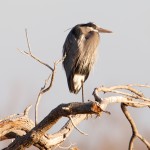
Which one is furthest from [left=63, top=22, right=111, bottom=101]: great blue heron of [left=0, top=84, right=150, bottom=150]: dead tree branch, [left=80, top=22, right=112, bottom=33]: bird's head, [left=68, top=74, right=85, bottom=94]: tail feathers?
[left=0, top=84, right=150, bottom=150]: dead tree branch

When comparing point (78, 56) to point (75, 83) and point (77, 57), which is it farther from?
point (75, 83)

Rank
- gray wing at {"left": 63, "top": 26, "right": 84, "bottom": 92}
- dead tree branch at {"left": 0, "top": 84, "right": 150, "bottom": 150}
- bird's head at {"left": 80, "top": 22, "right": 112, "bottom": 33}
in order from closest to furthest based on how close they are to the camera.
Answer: dead tree branch at {"left": 0, "top": 84, "right": 150, "bottom": 150}, gray wing at {"left": 63, "top": 26, "right": 84, "bottom": 92}, bird's head at {"left": 80, "top": 22, "right": 112, "bottom": 33}

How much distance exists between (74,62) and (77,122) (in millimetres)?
2486

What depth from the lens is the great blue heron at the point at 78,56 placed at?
28.8 ft

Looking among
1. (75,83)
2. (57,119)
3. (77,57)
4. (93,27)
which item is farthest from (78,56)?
(57,119)

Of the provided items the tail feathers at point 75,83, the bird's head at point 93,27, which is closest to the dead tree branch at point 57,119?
the tail feathers at point 75,83

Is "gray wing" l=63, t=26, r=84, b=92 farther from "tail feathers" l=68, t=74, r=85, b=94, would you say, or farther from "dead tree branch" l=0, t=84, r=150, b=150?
"dead tree branch" l=0, t=84, r=150, b=150

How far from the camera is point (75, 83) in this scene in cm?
880

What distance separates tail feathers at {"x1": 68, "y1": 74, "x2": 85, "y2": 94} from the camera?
8.77m

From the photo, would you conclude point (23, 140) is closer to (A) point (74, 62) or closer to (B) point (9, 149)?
(B) point (9, 149)

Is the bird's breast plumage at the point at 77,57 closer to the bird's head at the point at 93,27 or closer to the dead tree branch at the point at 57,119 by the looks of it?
the bird's head at the point at 93,27

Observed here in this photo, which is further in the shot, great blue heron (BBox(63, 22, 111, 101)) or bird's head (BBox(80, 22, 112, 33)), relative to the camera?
bird's head (BBox(80, 22, 112, 33))

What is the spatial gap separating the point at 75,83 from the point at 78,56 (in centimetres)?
32

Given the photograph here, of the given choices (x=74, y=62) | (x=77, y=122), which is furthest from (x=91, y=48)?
(x=77, y=122)
